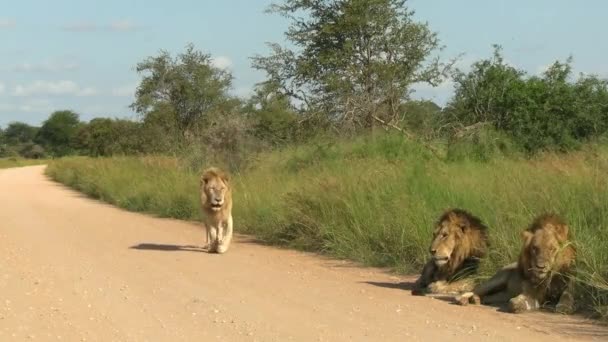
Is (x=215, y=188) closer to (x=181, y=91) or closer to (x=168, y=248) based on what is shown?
(x=168, y=248)

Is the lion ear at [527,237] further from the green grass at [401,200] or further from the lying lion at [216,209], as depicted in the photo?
the lying lion at [216,209]

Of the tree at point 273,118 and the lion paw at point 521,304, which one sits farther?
the tree at point 273,118

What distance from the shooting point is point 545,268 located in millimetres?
8336

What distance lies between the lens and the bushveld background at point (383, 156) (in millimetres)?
11266

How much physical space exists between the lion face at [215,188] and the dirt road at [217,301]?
825mm

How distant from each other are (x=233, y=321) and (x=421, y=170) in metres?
6.69

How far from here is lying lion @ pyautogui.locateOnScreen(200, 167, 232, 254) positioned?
13.2 m

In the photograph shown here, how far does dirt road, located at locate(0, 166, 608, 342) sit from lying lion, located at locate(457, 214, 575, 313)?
0.66 ft

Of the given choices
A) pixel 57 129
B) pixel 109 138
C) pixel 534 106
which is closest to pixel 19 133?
pixel 57 129

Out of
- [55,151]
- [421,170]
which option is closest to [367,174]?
[421,170]

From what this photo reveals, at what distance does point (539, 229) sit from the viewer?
849 centimetres

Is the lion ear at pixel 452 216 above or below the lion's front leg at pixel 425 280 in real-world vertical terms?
above

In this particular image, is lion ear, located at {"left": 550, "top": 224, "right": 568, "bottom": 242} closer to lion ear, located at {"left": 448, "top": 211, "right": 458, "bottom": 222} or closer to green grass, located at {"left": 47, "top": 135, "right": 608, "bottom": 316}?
green grass, located at {"left": 47, "top": 135, "right": 608, "bottom": 316}

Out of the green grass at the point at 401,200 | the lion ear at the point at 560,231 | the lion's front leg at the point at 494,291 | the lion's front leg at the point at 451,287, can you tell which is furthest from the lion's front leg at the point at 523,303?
the lion's front leg at the point at 451,287
